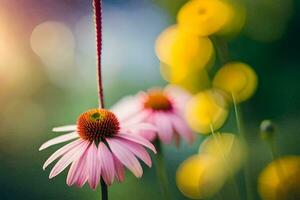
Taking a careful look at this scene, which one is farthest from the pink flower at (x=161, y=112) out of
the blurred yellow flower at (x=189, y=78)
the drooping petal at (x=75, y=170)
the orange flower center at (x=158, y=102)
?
the blurred yellow flower at (x=189, y=78)

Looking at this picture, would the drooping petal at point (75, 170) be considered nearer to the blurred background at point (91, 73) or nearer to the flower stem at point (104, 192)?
the flower stem at point (104, 192)

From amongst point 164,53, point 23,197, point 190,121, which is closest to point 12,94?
point 23,197

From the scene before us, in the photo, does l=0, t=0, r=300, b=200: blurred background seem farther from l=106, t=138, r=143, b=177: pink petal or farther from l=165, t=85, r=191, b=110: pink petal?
l=106, t=138, r=143, b=177: pink petal

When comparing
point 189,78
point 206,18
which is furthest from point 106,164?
point 189,78

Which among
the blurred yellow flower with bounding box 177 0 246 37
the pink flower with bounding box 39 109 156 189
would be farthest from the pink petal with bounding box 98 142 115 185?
the blurred yellow flower with bounding box 177 0 246 37

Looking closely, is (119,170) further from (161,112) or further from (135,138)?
(161,112)

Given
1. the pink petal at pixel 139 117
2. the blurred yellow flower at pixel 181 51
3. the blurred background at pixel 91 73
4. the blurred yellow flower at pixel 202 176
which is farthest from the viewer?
the blurred background at pixel 91 73
